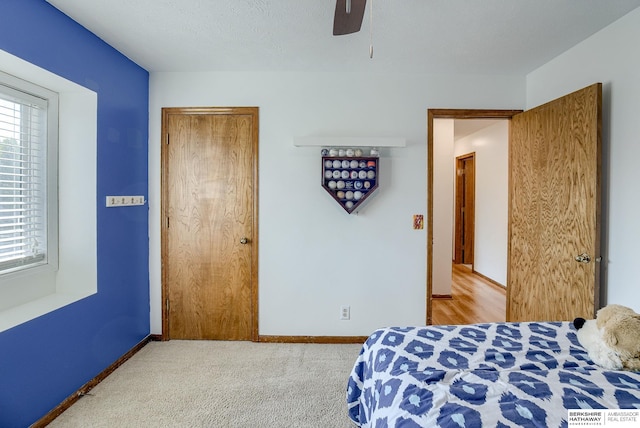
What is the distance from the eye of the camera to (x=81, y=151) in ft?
7.56

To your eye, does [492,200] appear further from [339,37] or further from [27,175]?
[27,175]

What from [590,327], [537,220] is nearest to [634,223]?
[537,220]

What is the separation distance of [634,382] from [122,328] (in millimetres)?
3156

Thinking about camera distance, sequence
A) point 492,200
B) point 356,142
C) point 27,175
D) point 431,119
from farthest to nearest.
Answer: point 492,200
point 431,119
point 356,142
point 27,175

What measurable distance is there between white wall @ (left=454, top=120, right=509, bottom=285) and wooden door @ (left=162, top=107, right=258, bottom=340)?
146 inches

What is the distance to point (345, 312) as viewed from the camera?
2.98 meters

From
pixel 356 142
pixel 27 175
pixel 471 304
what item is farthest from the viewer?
pixel 471 304

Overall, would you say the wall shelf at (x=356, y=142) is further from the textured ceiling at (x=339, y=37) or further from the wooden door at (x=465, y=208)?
the wooden door at (x=465, y=208)

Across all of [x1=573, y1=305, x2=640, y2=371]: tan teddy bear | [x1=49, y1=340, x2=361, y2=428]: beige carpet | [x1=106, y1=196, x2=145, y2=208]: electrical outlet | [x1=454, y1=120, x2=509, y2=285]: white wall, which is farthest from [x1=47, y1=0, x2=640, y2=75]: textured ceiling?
[x1=49, y1=340, x2=361, y2=428]: beige carpet

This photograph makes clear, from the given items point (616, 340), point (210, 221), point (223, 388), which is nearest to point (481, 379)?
point (616, 340)

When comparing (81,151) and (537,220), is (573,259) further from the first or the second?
(81,151)

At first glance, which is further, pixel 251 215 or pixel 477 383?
pixel 251 215

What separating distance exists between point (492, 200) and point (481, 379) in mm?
4555

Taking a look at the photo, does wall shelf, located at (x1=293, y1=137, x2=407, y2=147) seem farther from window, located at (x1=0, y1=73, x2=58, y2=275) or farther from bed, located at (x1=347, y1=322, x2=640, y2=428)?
window, located at (x1=0, y1=73, x2=58, y2=275)
